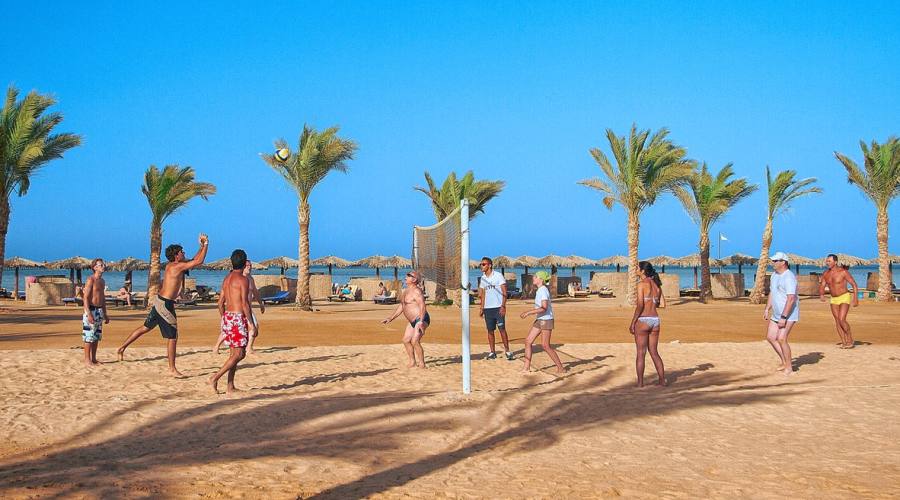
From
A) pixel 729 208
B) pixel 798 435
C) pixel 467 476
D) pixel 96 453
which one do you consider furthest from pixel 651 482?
pixel 729 208

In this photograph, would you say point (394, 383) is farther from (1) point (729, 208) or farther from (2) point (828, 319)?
(1) point (729, 208)

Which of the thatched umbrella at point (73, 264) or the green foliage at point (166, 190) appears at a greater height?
the green foliage at point (166, 190)

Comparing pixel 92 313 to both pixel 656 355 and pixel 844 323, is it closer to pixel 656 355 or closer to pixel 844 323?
pixel 656 355

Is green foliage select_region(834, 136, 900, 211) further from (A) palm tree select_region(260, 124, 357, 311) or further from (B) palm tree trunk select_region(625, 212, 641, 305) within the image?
(A) palm tree select_region(260, 124, 357, 311)

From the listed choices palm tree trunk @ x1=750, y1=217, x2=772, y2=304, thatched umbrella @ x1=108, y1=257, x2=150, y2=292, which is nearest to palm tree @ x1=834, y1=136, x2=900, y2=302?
palm tree trunk @ x1=750, y1=217, x2=772, y2=304

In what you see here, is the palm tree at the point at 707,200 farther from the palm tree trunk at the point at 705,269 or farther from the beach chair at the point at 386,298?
the beach chair at the point at 386,298

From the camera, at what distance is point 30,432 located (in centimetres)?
659

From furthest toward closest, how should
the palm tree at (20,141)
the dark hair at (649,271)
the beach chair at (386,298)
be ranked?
the beach chair at (386,298)
the palm tree at (20,141)
the dark hair at (649,271)

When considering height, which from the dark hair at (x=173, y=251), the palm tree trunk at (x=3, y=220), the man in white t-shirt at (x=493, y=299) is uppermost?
the palm tree trunk at (x=3, y=220)

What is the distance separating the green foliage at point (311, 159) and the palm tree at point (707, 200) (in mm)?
14848

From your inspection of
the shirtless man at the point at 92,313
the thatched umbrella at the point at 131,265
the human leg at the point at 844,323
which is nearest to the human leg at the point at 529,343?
the shirtless man at the point at 92,313

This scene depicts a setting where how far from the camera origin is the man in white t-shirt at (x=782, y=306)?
1052 centimetres

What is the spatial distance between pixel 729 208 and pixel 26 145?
26589 millimetres

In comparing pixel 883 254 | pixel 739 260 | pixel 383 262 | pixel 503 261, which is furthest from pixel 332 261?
pixel 883 254
